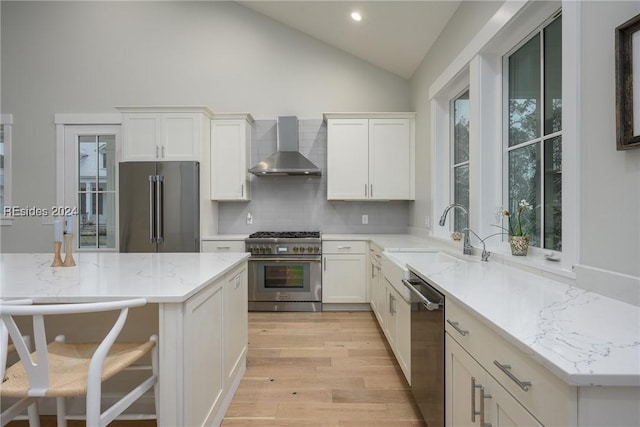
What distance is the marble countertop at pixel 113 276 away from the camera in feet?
4.53

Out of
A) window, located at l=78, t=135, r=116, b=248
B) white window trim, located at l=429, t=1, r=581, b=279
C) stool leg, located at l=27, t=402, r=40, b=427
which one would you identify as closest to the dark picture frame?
white window trim, located at l=429, t=1, r=581, b=279

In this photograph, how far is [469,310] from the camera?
1182 mm

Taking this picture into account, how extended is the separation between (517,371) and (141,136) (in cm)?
430

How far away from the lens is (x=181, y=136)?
4.00 meters

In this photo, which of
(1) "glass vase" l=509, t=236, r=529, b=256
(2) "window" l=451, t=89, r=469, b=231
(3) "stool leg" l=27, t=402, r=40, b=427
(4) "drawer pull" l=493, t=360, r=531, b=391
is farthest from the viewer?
(2) "window" l=451, t=89, r=469, b=231

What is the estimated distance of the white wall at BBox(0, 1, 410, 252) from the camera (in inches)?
177

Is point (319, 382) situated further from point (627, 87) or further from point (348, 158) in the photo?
point (348, 158)

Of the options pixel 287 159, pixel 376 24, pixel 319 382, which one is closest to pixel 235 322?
pixel 319 382

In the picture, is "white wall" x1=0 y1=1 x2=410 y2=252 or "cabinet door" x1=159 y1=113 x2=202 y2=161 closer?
"cabinet door" x1=159 y1=113 x2=202 y2=161

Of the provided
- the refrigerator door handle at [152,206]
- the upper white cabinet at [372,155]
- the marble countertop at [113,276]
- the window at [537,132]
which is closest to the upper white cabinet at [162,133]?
the refrigerator door handle at [152,206]

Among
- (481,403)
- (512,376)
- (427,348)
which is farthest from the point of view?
(427,348)

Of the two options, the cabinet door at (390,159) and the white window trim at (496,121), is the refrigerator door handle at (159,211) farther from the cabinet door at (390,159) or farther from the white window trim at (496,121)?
the white window trim at (496,121)

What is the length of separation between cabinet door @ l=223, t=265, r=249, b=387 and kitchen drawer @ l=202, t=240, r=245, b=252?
1.54 m

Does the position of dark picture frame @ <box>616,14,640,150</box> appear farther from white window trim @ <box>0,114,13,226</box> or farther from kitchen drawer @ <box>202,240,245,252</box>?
white window trim @ <box>0,114,13,226</box>
